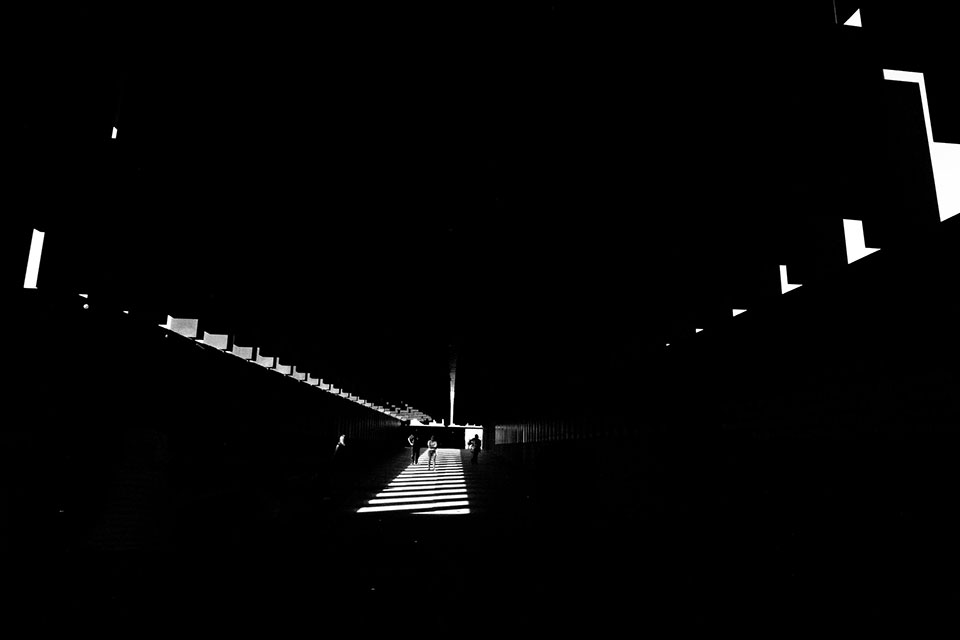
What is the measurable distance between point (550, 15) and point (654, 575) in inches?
221

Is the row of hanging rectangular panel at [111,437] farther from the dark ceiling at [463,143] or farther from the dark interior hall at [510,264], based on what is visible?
the dark ceiling at [463,143]

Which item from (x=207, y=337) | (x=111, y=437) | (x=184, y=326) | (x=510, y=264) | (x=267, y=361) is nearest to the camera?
(x=510, y=264)

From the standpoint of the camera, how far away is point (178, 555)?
657cm

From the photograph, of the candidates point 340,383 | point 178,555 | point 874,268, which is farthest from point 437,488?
point 874,268

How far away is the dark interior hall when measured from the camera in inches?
120

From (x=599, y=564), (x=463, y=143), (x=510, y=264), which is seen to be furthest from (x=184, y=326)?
(x=599, y=564)

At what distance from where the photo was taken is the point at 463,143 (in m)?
3.97

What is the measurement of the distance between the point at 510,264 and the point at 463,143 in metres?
2.88

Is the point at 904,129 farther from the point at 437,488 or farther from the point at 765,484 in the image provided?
the point at 437,488

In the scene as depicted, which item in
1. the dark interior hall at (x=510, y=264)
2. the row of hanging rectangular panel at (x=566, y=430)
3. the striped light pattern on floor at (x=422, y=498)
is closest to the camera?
the dark interior hall at (x=510, y=264)

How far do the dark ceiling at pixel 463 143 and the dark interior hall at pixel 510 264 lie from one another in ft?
0.08

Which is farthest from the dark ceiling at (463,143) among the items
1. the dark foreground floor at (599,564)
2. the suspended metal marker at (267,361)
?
the suspended metal marker at (267,361)

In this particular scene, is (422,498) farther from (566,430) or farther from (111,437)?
(111,437)

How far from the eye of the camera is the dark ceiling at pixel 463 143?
114 inches
